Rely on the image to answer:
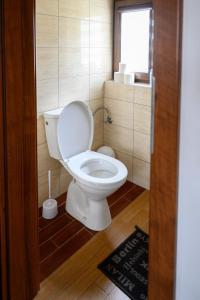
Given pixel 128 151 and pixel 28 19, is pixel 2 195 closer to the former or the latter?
pixel 28 19

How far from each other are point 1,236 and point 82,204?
3.55ft

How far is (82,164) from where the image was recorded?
2240 millimetres

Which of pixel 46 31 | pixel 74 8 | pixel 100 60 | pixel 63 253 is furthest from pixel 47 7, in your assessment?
pixel 63 253

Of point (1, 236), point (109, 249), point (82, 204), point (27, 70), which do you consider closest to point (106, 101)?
point (82, 204)

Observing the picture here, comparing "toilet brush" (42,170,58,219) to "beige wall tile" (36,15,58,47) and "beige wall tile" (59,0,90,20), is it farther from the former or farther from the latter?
"beige wall tile" (59,0,90,20)

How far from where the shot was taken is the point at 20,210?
1310mm

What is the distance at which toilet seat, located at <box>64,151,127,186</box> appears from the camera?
83.2 inches

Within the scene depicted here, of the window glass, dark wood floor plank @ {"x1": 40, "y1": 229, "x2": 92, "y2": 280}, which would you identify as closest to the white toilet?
dark wood floor plank @ {"x1": 40, "y1": 229, "x2": 92, "y2": 280}

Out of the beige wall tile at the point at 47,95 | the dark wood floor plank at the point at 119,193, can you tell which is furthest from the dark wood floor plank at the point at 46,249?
the beige wall tile at the point at 47,95

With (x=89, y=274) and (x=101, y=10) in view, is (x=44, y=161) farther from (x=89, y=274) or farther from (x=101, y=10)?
(x=101, y=10)

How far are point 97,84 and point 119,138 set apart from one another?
584mm

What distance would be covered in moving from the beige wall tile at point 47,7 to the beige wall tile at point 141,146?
1267mm

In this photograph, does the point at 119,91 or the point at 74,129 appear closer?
the point at 74,129

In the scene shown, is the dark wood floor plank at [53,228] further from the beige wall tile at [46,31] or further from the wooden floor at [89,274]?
the beige wall tile at [46,31]
